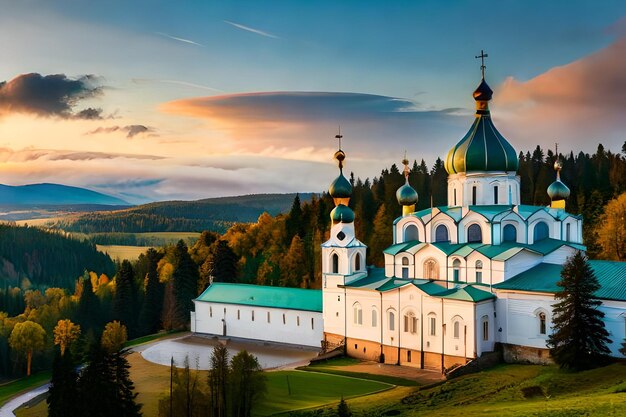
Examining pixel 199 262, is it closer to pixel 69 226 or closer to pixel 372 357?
pixel 372 357

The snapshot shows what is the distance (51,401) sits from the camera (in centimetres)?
2653

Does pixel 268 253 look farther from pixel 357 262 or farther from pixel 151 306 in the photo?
pixel 357 262

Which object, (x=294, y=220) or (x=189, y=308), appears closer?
(x=189, y=308)

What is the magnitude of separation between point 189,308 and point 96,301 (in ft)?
32.0

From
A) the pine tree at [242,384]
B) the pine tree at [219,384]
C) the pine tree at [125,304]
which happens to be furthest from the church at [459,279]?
the pine tree at [125,304]

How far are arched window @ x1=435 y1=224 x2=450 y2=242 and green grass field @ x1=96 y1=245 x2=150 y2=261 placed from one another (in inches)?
4112

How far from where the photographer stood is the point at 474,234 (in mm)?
38719

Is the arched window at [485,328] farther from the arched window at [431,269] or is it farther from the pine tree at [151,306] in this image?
the pine tree at [151,306]

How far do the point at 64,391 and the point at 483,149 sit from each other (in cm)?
2506

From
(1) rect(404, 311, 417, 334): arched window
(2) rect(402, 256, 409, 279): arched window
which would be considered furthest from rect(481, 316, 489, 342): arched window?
(2) rect(402, 256, 409, 279): arched window

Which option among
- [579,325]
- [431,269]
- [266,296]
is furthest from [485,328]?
[266,296]

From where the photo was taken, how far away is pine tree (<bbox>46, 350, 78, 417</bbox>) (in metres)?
25.3

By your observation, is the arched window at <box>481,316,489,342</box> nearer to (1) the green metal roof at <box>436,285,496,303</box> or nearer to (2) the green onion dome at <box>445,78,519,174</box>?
(1) the green metal roof at <box>436,285,496,303</box>

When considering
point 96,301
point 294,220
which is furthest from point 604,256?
point 96,301
